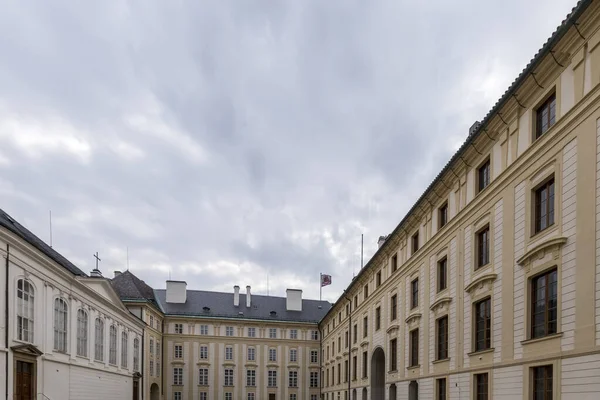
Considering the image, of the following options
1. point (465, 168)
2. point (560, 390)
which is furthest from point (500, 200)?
point (560, 390)

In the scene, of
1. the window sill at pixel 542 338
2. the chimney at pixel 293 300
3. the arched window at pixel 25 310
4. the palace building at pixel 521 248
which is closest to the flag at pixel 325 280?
the chimney at pixel 293 300

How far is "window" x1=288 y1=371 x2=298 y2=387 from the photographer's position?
61891 mm

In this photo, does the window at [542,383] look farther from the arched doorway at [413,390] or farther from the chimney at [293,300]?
the chimney at [293,300]

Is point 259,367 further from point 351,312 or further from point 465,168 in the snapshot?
point 465,168

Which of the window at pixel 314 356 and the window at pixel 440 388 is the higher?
the window at pixel 440 388

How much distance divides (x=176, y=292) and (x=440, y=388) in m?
48.9

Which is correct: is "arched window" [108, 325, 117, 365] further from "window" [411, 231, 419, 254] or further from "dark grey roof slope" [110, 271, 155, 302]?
"window" [411, 231, 419, 254]

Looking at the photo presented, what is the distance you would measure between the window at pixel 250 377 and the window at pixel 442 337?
150 feet

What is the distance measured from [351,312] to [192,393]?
2929cm

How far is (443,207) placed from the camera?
817 inches

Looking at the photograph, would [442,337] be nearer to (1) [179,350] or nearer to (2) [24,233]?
(2) [24,233]

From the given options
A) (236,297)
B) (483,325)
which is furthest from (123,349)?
(483,325)

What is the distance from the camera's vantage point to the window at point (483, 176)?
54.6ft

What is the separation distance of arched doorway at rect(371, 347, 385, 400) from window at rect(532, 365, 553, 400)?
1977 cm
